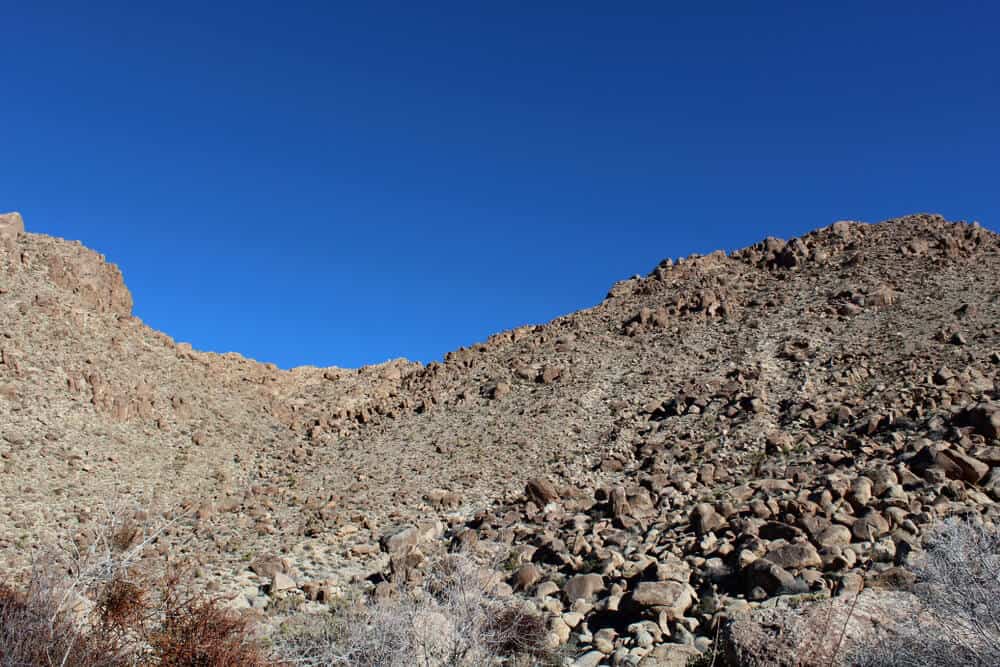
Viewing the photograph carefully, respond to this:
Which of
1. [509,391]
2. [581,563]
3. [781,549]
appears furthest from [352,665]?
[509,391]

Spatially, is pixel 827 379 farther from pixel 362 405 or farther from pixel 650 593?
pixel 362 405

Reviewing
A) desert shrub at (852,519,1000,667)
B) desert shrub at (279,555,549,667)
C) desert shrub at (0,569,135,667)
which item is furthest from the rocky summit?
desert shrub at (0,569,135,667)

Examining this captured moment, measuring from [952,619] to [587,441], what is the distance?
14376 mm

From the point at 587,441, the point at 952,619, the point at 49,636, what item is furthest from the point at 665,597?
the point at 587,441

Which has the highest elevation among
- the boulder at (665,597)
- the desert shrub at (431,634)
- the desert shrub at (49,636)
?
the boulder at (665,597)

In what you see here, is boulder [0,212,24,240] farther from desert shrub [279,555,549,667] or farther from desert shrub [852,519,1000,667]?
desert shrub [852,519,1000,667]

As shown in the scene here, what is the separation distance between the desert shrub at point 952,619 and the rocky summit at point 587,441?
25.7 inches

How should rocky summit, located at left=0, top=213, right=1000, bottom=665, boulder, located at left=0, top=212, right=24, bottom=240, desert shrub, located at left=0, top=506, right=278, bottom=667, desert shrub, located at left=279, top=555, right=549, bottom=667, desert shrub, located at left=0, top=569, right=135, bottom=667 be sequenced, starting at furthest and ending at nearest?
boulder, located at left=0, top=212, right=24, bottom=240 < rocky summit, located at left=0, top=213, right=1000, bottom=665 < desert shrub, located at left=279, top=555, right=549, bottom=667 < desert shrub, located at left=0, top=506, right=278, bottom=667 < desert shrub, located at left=0, top=569, right=135, bottom=667

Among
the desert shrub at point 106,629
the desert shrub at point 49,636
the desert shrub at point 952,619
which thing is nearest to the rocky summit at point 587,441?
the desert shrub at point 952,619

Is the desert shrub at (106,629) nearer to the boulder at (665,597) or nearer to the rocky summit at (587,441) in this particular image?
the rocky summit at (587,441)

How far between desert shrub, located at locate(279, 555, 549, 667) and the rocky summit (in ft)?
2.67

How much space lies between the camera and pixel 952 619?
6469mm

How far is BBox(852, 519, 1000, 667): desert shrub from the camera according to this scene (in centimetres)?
610

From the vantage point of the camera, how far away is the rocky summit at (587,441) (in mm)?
11461
